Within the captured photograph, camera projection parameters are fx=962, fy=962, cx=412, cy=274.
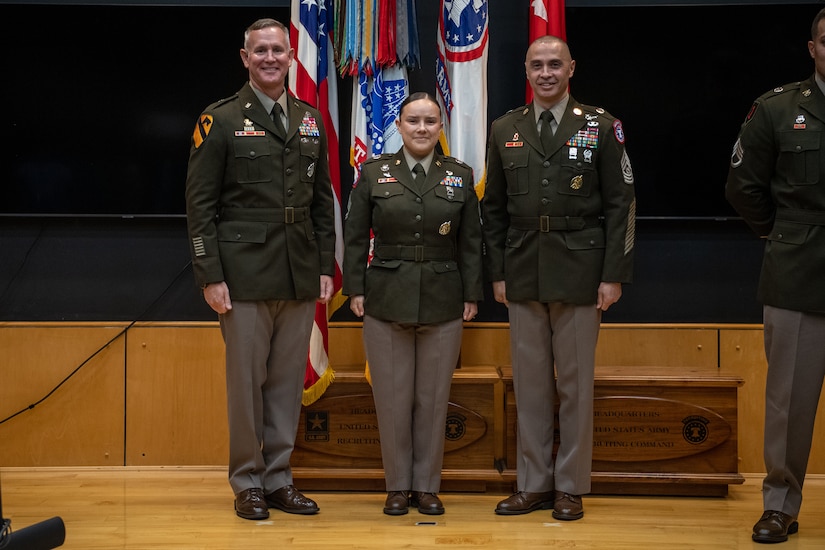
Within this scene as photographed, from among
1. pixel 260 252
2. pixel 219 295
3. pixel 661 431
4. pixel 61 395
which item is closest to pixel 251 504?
pixel 219 295

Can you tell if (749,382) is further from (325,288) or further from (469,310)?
(325,288)

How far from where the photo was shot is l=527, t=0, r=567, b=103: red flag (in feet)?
12.4

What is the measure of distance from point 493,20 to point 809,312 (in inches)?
75.7

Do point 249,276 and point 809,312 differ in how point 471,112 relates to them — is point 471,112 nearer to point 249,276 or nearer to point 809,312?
point 249,276

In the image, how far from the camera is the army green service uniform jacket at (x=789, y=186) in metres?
2.92

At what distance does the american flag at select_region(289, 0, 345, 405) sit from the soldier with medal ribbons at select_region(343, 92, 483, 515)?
0.41 meters

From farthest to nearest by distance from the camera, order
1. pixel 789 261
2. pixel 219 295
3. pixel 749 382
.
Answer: pixel 749 382, pixel 219 295, pixel 789 261

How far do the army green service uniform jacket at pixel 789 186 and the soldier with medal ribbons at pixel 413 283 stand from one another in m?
0.93

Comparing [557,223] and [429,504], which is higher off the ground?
[557,223]

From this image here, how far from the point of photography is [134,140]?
13.3ft

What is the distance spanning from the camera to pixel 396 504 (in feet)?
10.8

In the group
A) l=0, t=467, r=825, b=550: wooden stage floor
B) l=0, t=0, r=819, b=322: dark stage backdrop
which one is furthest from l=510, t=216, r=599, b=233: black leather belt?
l=0, t=467, r=825, b=550: wooden stage floor

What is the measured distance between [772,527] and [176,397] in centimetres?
241

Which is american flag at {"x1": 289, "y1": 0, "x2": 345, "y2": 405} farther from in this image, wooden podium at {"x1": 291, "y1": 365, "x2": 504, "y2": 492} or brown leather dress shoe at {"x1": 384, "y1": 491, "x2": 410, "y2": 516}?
brown leather dress shoe at {"x1": 384, "y1": 491, "x2": 410, "y2": 516}
